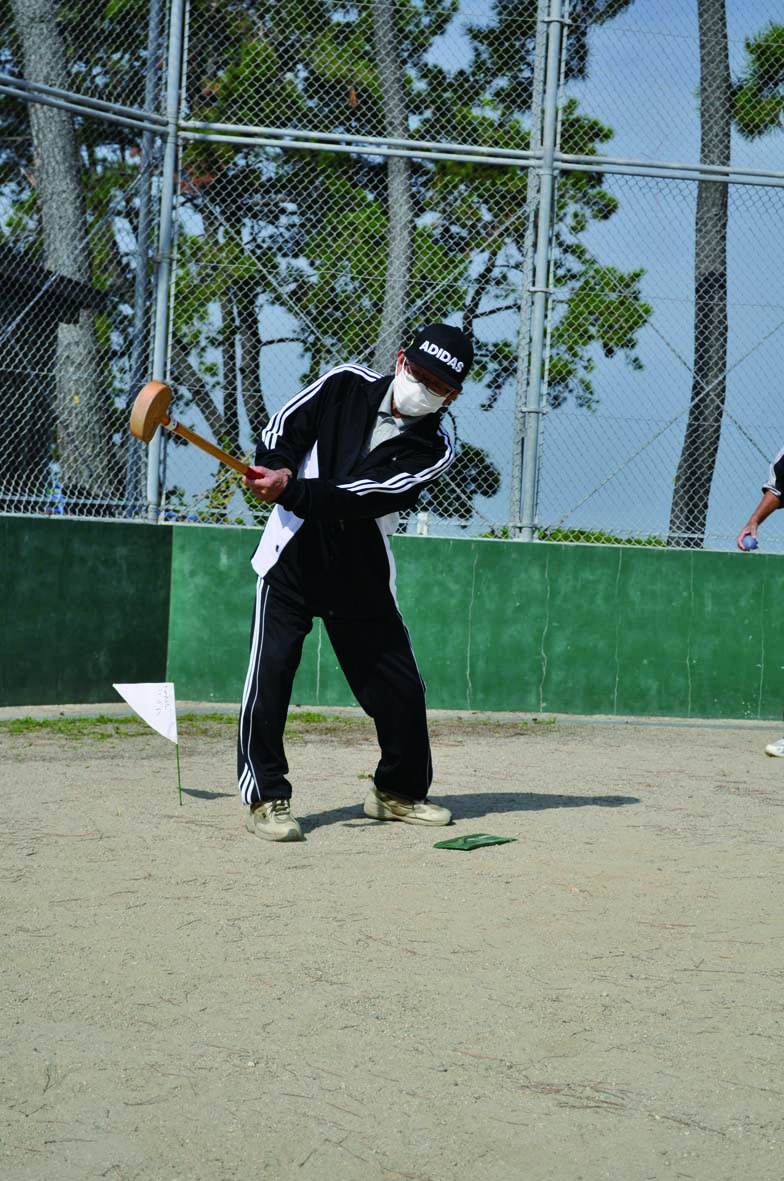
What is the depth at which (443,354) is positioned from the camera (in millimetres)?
5078

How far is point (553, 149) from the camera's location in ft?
32.0

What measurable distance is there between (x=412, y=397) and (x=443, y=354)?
20 centimetres

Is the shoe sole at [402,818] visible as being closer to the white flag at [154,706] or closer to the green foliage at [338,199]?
the white flag at [154,706]

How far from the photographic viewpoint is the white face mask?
5168 millimetres

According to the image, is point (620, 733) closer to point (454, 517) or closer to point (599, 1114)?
point (454, 517)

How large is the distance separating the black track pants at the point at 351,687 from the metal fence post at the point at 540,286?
4365 mm

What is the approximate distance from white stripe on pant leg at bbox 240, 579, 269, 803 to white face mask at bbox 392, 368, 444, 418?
0.84 m

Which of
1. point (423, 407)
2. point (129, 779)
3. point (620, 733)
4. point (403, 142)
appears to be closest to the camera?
point (423, 407)

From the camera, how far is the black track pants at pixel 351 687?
205 inches

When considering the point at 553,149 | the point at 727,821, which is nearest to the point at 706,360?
the point at 553,149

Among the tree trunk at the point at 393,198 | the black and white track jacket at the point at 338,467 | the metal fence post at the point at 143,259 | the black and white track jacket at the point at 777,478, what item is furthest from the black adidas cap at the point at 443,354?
the metal fence post at the point at 143,259

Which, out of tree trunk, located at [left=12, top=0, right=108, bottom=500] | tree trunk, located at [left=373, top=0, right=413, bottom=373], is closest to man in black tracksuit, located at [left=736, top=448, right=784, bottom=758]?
tree trunk, located at [left=373, top=0, right=413, bottom=373]

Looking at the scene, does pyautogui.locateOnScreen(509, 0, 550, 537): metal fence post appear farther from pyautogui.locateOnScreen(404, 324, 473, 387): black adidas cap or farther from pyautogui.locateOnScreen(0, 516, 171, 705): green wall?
pyautogui.locateOnScreen(404, 324, 473, 387): black adidas cap

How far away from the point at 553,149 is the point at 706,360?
1.77m
